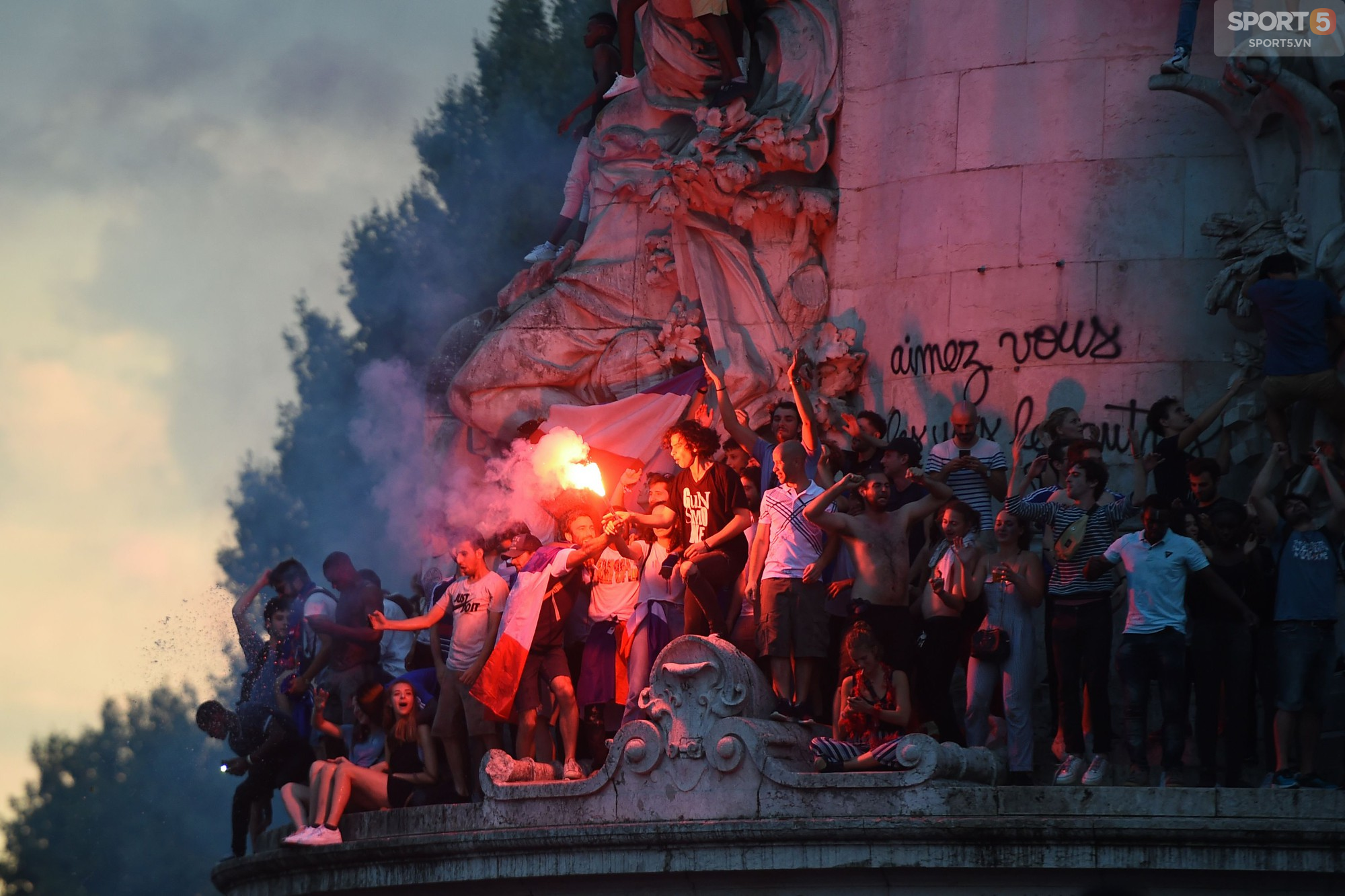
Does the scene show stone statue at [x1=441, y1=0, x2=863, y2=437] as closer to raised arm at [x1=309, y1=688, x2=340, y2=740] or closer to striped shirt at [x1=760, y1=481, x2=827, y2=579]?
striped shirt at [x1=760, y1=481, x2=827, y2=579]

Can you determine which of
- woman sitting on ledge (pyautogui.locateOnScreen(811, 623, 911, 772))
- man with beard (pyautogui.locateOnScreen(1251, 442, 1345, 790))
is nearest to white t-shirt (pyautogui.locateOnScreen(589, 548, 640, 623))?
woman sitting on ledge (pyautogui.locateOnScreen(811, 623, 911, 772))

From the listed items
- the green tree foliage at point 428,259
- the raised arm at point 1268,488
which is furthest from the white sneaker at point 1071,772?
the green tree foliage at point 428,259

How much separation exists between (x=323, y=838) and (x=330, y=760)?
3.13ft

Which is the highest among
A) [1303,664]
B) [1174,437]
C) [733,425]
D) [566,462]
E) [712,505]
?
[733,425]

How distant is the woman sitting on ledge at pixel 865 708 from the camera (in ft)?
50.9

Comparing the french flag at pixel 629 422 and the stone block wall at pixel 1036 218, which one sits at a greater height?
the stone block wall at pixel 1036 218

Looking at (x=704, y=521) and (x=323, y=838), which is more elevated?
(x=704, y=521)

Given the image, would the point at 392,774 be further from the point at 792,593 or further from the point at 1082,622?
the point at 1082,622

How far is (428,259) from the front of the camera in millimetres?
37031

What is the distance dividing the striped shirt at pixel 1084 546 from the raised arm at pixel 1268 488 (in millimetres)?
1012

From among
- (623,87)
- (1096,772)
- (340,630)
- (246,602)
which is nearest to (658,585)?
(340,630)

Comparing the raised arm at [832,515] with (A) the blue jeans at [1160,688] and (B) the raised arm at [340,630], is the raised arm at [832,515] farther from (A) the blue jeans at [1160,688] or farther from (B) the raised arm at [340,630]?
(B) the raised arm at [340,630]

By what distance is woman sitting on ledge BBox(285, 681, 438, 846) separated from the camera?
17516 mm

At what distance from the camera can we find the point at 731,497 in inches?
687
